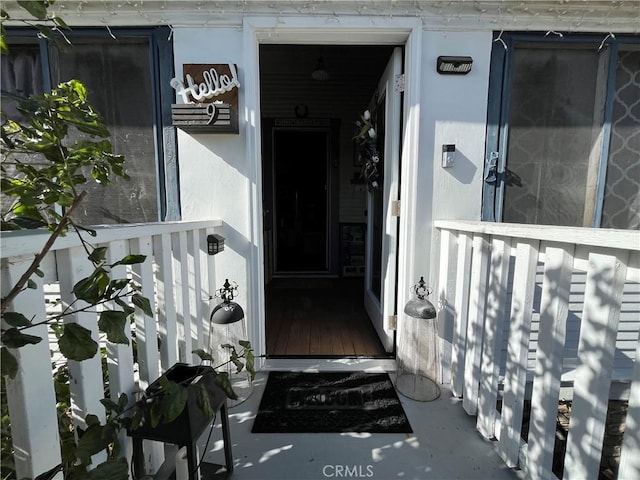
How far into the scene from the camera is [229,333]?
1.91 m

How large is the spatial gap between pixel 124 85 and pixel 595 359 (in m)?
2.81

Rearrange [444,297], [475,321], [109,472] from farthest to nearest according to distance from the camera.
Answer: [444,297] < [475,321] < [109,472]

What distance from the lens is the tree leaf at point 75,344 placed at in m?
0.65

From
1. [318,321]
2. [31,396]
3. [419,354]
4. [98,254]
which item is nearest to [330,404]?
[419,354]

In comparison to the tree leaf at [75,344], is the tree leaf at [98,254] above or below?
above

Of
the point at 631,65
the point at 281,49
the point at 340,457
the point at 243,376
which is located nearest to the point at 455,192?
the point at 631,65

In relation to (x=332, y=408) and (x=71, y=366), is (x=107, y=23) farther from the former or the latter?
(x=332, y=408)

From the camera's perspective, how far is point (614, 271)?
913 mm

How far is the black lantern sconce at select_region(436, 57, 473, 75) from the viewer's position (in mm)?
1950

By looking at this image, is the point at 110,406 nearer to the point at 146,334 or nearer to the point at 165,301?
the point at 146,334

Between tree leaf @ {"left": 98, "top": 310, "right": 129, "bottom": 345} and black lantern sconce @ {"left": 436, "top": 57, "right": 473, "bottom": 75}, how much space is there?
2.14m

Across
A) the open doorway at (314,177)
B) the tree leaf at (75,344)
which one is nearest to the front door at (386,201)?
the open doorway at (314,177)

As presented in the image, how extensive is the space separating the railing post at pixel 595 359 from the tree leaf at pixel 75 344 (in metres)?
1.33
